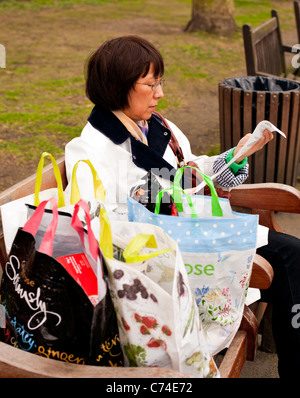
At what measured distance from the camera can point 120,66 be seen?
7.47ft

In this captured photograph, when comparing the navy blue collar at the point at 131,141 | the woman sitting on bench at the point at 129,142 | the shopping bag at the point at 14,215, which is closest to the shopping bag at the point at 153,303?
the shopping bag at the point at 14,215

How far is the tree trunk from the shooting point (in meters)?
11.3

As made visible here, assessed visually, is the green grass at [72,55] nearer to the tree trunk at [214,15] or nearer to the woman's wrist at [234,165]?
the tree trunk at [214,15]

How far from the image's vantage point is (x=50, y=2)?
1521 centimetres

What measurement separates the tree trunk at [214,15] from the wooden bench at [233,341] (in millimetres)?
9703

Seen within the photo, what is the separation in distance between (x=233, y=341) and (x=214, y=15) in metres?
10.4

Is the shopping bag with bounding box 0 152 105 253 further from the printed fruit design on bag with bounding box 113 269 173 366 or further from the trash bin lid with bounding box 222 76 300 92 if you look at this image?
the trash bin lid with bounding box 222 76 300 92

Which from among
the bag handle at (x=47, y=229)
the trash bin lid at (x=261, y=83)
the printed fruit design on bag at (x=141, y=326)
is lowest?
the trash bin lid at (x=261, y=83)

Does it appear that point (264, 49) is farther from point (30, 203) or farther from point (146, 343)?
point (146, 343)

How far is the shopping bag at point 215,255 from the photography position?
1.64 meters

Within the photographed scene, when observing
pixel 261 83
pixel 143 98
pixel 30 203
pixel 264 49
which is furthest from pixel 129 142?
pixel 264 49

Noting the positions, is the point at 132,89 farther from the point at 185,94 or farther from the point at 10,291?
the point at 185,94

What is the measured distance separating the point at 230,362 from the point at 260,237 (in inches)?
20.1

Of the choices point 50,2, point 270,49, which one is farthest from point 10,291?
point 50,2
